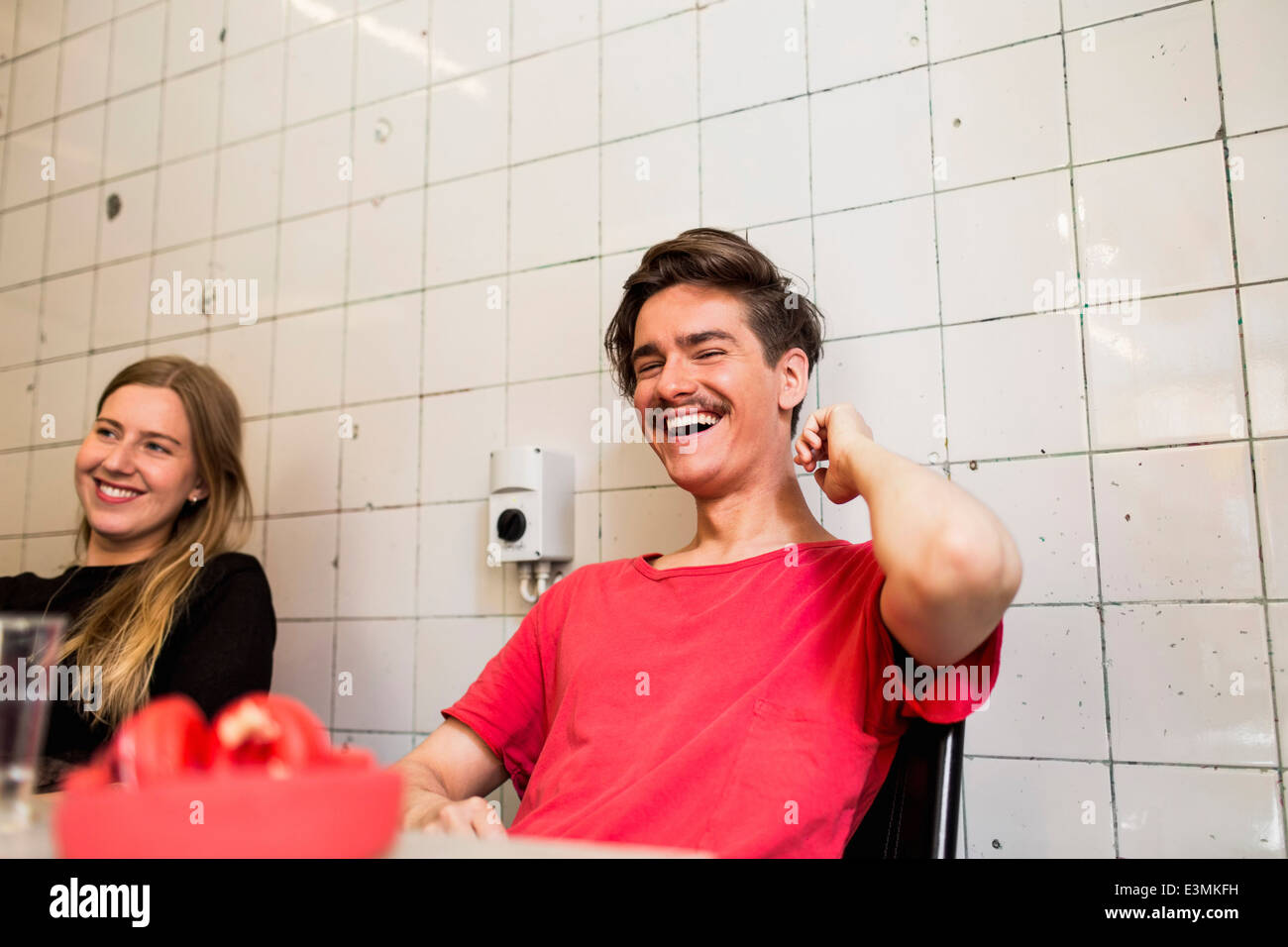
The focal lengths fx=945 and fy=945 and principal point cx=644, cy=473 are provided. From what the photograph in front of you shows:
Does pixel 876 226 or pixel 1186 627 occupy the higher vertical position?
pixel 876 226

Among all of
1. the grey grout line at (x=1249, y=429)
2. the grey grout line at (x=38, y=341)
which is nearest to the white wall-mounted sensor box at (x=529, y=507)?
the grey grout line at (x=1249, y=429)

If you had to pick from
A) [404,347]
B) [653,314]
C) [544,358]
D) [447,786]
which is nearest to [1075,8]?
[653,314]

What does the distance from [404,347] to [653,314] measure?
0.72 metres

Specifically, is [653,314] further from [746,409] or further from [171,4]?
[171,4]

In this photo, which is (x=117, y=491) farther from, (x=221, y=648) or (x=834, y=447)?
(x=834, y=447)

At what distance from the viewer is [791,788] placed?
3.28 ft

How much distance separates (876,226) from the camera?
1497 mm

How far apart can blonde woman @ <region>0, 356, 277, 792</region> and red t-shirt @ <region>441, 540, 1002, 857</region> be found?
545mm

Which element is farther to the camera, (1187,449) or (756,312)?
(756,312)

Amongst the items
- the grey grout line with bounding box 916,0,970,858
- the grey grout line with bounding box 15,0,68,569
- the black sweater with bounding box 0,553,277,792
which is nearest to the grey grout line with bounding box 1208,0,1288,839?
the grey grout line with bounding box 916,0,970,858

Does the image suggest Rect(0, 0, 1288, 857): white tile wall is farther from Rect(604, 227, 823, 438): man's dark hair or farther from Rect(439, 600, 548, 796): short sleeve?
Rect(439, 600, 548, 796): short sleeve

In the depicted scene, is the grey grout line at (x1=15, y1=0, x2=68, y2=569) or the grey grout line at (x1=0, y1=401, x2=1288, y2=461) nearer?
the grey grout line at (x1=0, y1=401, x2=1288, y2=461)

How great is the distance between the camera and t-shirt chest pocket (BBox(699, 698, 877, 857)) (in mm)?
982

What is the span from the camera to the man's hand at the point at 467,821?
2.92ft
